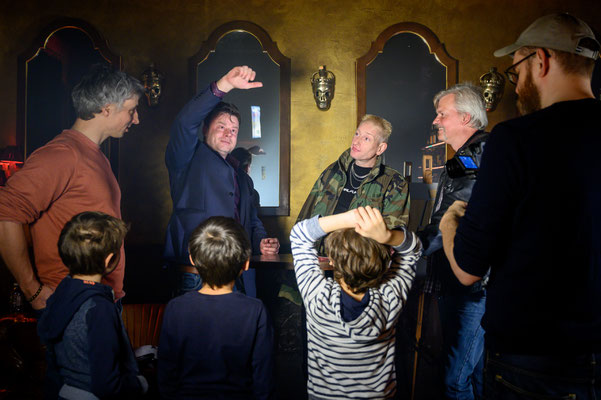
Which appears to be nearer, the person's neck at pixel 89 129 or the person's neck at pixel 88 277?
the person's neck at pixel 88 277

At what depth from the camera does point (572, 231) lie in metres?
0.96

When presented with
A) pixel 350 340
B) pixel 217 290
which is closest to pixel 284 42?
pixel 217 290

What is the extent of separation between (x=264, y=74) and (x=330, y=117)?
0.70 meters

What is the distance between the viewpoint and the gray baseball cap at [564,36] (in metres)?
1.04

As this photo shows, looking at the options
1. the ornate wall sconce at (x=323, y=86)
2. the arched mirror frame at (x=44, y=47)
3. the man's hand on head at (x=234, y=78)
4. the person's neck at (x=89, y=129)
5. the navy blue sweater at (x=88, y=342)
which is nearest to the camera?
the navy blue sweater at (x=88, y=342)

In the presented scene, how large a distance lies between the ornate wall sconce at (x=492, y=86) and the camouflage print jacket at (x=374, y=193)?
152 cm

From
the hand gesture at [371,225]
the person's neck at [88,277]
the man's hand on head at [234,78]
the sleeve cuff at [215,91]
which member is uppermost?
the man's hand on head at [234,78]

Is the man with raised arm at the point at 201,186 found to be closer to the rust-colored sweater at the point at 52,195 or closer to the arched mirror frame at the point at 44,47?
the rust-colored sweater at the point at 52,195

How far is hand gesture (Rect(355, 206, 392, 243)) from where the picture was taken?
1.36 meters

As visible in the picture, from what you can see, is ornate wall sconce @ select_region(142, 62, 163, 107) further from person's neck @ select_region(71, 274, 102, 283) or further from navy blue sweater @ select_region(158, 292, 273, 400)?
navy blue sweater @ select_region(158, 292, 273, 400)

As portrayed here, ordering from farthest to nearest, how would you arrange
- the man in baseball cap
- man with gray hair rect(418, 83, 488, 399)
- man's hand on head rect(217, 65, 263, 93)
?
1. man's hand on head rect(217, 65, 263, 93)
2. man with gray hair rect(418, 83, 488, 399)
3. the man in baseball cap

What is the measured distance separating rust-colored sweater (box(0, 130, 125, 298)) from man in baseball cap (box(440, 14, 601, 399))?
1.74 m

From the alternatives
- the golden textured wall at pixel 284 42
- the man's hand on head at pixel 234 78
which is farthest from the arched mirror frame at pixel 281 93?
the man's hand on head at pixel 234 78

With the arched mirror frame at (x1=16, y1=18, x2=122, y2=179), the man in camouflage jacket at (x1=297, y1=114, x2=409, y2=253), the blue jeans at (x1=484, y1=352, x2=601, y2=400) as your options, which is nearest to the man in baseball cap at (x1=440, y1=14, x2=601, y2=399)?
the blue jeans at (x1=484, y1=352, x2=601, y2=400)
